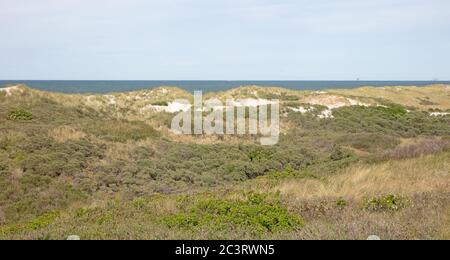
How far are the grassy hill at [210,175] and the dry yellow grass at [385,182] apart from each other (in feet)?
0.15

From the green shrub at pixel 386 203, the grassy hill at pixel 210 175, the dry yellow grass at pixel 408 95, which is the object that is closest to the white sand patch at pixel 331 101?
the grassy hill at pixel 210 175

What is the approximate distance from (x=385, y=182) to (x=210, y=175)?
9.72 metres

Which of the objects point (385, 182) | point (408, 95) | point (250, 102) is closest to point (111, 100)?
point (250, 102)

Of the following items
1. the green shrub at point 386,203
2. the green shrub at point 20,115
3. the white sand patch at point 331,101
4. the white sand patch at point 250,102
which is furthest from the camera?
the white sand patch at point 331,101

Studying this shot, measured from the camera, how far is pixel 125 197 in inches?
632

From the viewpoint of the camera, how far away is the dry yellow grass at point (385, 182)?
1053cm

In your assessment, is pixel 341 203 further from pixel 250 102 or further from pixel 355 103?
pixel 355 103

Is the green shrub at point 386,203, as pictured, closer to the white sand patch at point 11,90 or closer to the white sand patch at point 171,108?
the white sand patch at point 171,108

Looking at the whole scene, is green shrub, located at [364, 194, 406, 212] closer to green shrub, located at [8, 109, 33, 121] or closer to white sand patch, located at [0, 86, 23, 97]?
green shrub, located at [8, 109, 33, 121]

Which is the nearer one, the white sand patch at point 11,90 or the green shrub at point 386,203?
the green shrub at point 386,203

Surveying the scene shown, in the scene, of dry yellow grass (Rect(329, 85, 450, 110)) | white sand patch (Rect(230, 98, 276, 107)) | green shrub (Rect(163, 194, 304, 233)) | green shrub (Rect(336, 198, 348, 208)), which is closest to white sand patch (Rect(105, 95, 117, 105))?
white sand patch (Rect(230, 98, 276, 107))

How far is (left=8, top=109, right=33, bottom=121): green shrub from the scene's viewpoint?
27.2 meters

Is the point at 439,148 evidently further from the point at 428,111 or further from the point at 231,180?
the point at 428,111

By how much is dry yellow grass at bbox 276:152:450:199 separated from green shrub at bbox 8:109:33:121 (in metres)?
19.2
